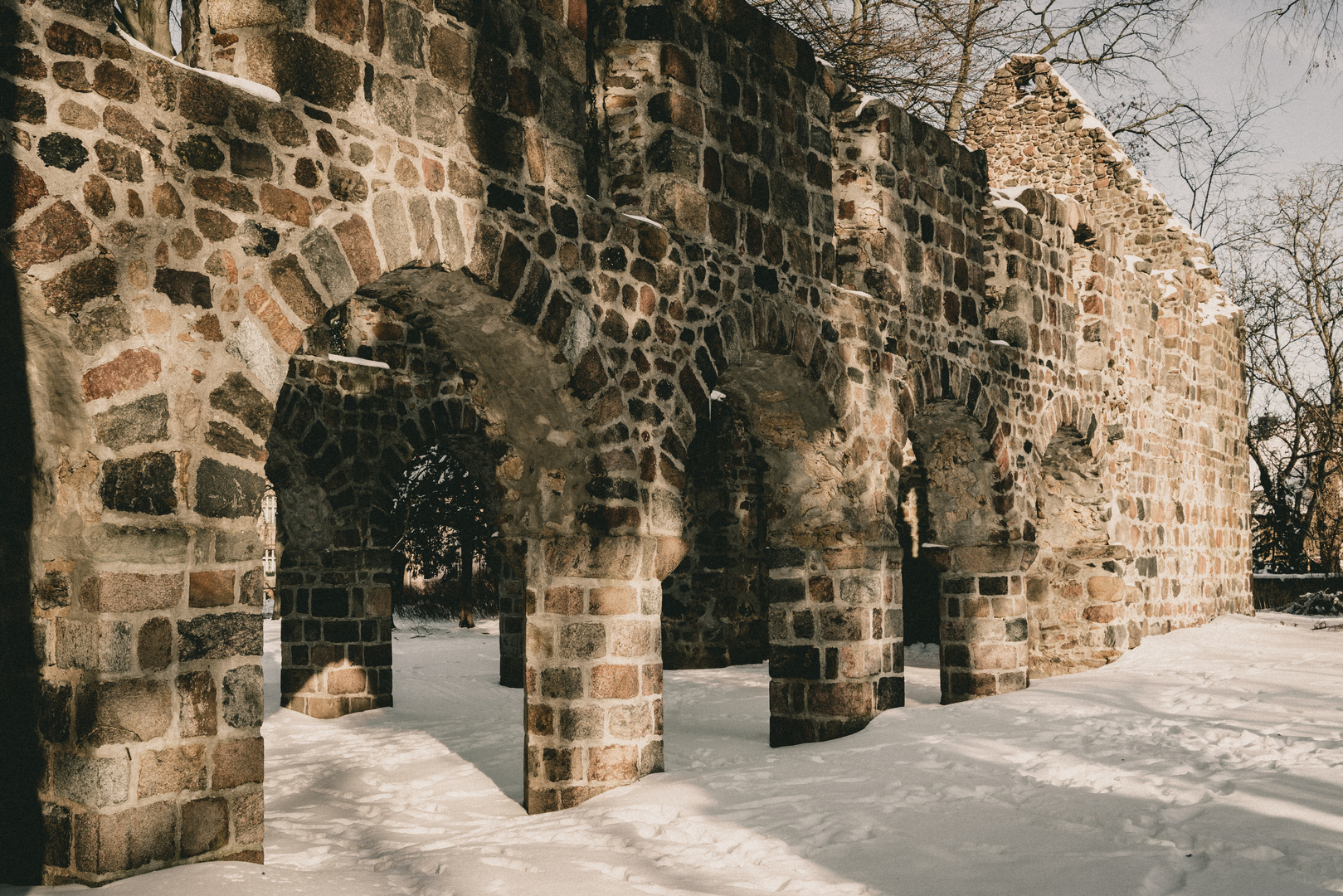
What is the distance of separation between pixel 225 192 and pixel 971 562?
7197 mm

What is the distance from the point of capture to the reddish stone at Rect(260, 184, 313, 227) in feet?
14.6

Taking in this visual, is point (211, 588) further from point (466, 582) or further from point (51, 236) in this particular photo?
point (466, 582)

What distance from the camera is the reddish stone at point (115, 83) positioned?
155 inches

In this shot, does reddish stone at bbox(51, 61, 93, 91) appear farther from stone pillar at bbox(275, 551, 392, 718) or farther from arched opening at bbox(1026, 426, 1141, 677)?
arched opening at bbox(1026, 426, 1141, 677)

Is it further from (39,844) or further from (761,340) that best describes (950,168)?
(39,844)

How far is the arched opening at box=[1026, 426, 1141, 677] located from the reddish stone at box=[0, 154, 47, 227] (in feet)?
31.1

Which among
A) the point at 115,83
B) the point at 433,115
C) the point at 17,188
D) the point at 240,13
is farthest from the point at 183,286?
the point at 433,115

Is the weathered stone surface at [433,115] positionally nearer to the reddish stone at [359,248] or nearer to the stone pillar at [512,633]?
the reddish stone at [359,248]

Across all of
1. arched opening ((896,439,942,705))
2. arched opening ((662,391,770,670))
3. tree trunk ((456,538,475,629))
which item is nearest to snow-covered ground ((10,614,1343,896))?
arched opening ((662,391,770,670))

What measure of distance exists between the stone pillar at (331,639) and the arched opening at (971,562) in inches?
192

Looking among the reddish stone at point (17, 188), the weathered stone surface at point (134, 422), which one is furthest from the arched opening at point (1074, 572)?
the reddish stone at point (17, 188)

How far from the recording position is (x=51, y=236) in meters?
3.82

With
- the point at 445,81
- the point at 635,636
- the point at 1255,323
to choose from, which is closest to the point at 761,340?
the point at 635,636

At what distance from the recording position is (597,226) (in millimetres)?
5984
